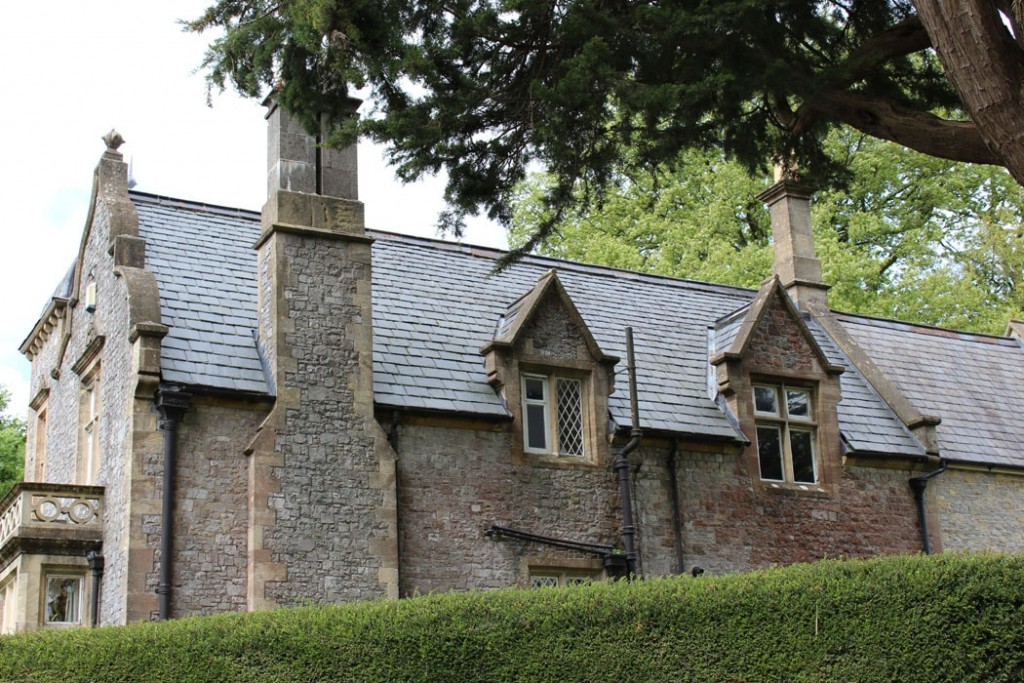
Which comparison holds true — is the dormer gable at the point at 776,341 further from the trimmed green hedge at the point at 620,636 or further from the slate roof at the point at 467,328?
the trimmed green hedge at the point at 620,636

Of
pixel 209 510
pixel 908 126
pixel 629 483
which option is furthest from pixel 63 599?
pixel 908 126

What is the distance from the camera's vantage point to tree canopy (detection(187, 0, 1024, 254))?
469 inches

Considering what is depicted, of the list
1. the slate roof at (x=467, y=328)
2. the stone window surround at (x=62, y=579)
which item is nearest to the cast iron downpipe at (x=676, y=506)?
the slate roof at (x=467, y=328)

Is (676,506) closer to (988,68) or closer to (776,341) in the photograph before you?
(776,341)

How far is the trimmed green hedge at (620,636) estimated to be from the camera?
11.0 meters

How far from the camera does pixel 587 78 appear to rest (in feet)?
38.6

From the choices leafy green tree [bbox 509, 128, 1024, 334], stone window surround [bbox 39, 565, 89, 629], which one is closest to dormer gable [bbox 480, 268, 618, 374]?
stone window surround [bbox 39, 565, 89, 629]

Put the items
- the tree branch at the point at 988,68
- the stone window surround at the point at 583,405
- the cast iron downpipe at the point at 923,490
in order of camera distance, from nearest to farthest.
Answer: the tree branch at the point at 988,68 → the stone window surround at the point at 583,405 → the cast iron downpipe at the point at 923,490

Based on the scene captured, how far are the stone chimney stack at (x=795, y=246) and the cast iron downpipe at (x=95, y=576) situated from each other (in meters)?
12.7

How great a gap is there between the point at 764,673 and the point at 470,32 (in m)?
6.27

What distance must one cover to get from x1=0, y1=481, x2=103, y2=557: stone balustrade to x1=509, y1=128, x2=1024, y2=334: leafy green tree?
698 inches

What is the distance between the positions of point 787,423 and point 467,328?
16.3 feet

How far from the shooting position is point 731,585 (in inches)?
472

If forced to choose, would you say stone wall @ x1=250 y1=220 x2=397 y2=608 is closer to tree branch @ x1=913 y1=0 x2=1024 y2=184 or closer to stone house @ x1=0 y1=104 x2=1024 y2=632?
stone house @ x1=0 y1=104 x2=1024 y2=632
